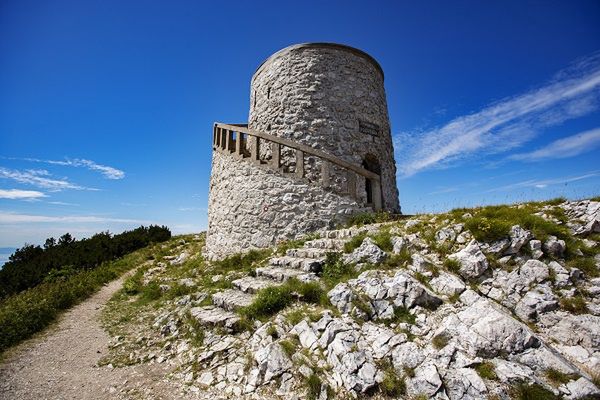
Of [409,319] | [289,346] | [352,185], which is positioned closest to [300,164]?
[352,185]

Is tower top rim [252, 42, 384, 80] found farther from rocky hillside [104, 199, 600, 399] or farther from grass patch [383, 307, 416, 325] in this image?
grass patch [383, 307, 416, 325]

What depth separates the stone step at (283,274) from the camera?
309 inches

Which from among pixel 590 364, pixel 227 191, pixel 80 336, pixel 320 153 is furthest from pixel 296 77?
pixel 590 364

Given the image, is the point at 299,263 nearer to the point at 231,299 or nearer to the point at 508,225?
the point at 231,299

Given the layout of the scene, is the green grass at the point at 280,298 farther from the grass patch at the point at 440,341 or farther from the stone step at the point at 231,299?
the grass patch at the point at 440,341

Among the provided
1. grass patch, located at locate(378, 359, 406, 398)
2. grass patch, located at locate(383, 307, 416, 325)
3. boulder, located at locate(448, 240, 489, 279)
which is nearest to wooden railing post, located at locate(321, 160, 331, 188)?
boulder, located at locate(448, 240, 489, 279)

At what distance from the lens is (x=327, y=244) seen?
31.9 ft

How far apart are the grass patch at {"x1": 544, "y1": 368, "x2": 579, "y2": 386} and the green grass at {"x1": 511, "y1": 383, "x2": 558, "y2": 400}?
29 cm

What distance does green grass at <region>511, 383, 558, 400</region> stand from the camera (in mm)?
4180

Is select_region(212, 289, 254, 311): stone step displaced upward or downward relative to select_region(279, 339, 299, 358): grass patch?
upward

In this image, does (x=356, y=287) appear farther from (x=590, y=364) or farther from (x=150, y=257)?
(x=150, y=257)

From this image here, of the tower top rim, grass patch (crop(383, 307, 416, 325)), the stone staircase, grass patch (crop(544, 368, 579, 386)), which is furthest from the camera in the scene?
the tower top rim

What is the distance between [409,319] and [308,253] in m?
4.00

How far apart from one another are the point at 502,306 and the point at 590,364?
1443 millimetres
